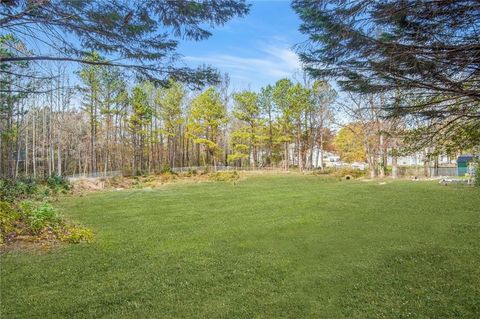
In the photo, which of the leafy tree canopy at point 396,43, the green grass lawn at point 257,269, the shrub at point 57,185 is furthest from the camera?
the shrub at point 57,185

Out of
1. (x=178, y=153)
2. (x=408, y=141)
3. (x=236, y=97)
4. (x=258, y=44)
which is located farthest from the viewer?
(x=178, y=153)

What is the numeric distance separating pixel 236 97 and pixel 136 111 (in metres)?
7.96

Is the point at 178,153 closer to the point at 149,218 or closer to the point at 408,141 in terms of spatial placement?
the point at 149,218

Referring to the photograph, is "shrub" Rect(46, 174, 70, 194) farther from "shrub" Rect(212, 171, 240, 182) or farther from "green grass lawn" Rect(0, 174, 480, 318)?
"shrub" Rect(212, 171, 240, 182)

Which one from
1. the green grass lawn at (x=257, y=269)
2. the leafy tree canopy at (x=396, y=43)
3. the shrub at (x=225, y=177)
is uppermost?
the leafy tree canopy at (x=396, y=43)

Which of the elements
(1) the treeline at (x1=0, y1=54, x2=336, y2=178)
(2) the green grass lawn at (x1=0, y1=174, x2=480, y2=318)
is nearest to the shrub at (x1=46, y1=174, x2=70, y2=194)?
(2) the green grass lawn at (x1=0, y1=174, x2=480, y2=318)

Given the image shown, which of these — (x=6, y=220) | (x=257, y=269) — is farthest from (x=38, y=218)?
(x=257, y=269)

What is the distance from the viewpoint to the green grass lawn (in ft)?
9.75

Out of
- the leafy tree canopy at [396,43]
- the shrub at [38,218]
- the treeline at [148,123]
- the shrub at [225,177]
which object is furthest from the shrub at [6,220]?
the treeline at [148,123]

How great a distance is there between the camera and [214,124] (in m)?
24.6

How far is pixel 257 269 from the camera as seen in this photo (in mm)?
3975

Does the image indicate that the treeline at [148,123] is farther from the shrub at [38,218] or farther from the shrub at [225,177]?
the shrub at [38,218]

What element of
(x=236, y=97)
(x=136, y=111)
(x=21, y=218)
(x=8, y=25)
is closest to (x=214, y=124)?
(x=236, y=97)

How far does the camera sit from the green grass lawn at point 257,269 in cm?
297
